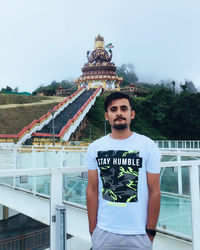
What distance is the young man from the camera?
179 cm

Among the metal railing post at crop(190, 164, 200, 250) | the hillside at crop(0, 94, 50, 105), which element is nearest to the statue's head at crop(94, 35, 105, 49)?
the hillside at crop(0, 94, 50, 105)

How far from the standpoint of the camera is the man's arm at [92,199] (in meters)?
1.93

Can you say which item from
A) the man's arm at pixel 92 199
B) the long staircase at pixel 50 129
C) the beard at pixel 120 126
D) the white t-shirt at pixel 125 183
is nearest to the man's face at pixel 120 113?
the beard at pixel 120 126

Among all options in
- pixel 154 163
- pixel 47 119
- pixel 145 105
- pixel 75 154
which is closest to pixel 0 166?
pixel 75 154

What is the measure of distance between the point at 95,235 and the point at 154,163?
0.66 meters

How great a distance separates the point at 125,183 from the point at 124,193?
0.07 m

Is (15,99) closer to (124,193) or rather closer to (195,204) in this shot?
(195,204)

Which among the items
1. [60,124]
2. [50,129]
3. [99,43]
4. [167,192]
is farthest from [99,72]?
[167,192]

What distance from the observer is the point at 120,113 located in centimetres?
204

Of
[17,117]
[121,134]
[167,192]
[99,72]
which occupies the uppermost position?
[99,72]

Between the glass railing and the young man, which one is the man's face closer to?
the young man

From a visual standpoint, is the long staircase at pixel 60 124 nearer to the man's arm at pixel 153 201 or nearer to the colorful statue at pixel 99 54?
the man's arm at pixel 153 201

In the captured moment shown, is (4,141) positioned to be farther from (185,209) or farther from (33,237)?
Result: (185,209)

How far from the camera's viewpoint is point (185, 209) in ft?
11.2
